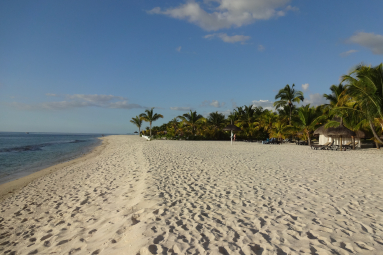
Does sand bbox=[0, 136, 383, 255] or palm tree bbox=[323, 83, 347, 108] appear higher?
palm tree bbox=[323, 83, 347, 108]

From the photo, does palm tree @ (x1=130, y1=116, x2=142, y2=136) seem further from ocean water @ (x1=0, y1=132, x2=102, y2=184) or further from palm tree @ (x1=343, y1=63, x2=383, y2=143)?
palm tree @ (x1=343, y1=63, x2=383, y2=143)

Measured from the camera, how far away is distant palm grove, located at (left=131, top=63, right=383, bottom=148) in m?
12.2

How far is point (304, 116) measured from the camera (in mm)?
19125

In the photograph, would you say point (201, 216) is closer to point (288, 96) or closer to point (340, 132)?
point (340, 132)

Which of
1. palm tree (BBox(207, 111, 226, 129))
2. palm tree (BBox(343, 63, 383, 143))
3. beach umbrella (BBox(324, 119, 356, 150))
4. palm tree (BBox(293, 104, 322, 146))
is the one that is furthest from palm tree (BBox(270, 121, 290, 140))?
palm tree (BBox(343, 63, 383, 143))

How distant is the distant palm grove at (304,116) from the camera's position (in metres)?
12.2

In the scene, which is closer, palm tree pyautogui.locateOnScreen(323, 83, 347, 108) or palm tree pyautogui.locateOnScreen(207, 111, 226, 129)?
palm tree pyautogui.locateOnScreen(323, 83, 347, 108)

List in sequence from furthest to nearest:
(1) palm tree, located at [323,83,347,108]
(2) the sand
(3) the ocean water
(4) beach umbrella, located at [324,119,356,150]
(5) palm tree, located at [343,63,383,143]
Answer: (1) palm tree, located at [323,83,347,108]
(4) beach umbrella, located at [324,119,356,150]
(5) palm tree, located at [343,63,383,143]
(3) the ocean water
(2) the sand

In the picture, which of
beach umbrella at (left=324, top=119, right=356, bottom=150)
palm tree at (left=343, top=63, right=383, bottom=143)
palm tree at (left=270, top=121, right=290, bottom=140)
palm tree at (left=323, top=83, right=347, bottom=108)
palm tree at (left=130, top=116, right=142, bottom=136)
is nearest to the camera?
palm tree at (left=343, top=63, right=383, bottom=143)

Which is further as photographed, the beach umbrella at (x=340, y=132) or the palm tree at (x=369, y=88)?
the beach umbrella at (x=340, y=132)

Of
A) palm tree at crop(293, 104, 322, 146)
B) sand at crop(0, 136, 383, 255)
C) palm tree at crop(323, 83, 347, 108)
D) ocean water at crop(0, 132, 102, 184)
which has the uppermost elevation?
palm tree at crop(323, 83, 347, 108)

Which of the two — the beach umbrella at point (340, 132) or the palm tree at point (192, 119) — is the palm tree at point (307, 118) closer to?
the beach umbrella at point (340, 132)

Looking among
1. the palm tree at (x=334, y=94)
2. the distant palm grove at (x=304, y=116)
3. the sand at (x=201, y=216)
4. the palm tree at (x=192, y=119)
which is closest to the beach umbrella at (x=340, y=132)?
the distant palm grove at (x=304, y=116)

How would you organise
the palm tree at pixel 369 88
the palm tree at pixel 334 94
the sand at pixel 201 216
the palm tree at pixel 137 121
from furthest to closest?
the palm tree at pixel 137 121 < the palm tree at pixel 334 94 < the palm tree at pixel 369 88 < the sand at pixel 201 216
